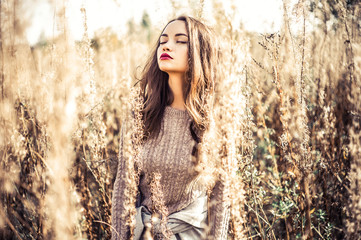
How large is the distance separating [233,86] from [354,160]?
60cm

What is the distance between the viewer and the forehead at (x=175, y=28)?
1.61 metres

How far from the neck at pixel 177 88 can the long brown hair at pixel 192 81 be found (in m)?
0.03

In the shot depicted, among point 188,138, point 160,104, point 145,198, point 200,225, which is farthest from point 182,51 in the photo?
point 200,225

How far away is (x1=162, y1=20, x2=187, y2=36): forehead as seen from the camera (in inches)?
63.6

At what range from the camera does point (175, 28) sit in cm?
162

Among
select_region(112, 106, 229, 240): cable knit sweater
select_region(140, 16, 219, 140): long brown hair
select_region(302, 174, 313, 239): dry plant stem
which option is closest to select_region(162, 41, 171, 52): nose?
select_region(140, 16, 219, 140): long brown hair

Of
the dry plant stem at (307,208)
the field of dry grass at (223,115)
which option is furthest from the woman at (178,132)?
the dry plant stem at (307,208)

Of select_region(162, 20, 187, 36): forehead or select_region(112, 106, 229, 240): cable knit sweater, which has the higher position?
select_region(162, 20, 187, 36): forehead

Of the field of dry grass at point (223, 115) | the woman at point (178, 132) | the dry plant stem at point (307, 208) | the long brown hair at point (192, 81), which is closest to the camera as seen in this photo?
the field of dry grass at point (223, 115)

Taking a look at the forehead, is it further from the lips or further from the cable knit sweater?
the cable knit sweater

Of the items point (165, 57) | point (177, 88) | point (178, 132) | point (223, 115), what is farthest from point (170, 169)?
point (223, 115)

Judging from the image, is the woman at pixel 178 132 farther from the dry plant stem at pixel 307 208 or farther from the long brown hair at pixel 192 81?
the dry plant stem at pixel 307 208

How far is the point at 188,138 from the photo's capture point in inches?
64.5

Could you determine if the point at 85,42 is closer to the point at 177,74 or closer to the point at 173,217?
the point at 177,74
